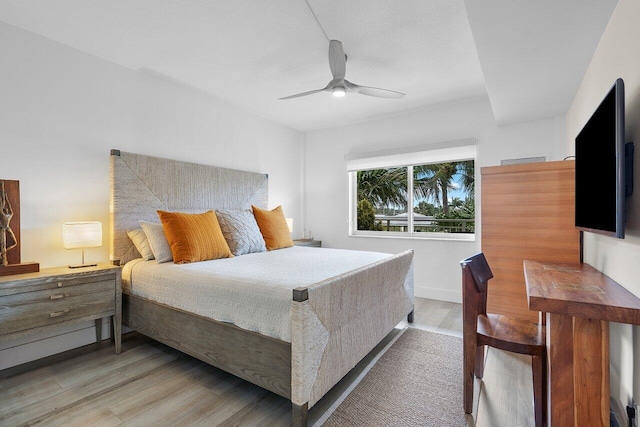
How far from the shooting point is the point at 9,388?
1947mm

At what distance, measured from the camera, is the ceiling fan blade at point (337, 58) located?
2215 mm

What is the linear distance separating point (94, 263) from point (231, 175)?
1.72m

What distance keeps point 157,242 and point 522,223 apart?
304 centimetres

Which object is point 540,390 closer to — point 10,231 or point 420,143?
point 420,143

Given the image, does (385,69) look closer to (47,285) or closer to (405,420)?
(405,420)

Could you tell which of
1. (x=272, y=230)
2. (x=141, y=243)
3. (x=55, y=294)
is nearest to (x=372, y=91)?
(x=272, y=230)

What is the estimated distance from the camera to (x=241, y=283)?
1876mm

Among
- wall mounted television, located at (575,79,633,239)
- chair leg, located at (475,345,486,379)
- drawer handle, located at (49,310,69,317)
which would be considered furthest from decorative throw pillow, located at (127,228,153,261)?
wall mounted television, located at (575,79,633,239)

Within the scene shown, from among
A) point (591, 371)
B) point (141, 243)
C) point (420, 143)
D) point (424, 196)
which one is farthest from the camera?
point (424, 196)

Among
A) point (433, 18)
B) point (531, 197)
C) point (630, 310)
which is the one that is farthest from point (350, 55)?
point (630, 310)

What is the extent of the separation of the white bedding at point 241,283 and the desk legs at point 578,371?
116 centimetres

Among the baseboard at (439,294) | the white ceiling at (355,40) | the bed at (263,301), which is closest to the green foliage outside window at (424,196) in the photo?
the baseboard at (439,294)

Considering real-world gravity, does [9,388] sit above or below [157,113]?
below

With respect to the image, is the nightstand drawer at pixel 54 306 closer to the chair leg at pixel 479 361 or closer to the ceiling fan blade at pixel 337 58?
the ceiling fan blade at pixel 337 58
